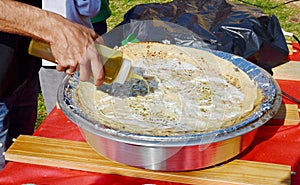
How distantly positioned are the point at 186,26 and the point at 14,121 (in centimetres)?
71

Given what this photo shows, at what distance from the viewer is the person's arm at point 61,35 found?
2.98 ft

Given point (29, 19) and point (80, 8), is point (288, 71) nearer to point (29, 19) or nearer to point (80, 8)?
point (80, 8)

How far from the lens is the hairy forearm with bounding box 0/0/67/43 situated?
935 millimetres

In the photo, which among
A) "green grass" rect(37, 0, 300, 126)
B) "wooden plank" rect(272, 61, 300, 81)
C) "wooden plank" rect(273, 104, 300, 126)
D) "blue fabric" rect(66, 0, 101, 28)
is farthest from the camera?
"green grass" rect(37, 0, 300, 126)

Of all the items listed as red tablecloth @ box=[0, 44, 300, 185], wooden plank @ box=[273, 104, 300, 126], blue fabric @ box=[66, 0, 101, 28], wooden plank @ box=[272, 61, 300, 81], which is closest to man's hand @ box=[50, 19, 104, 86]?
red tablecloth @ box=[0, 44, 300, 185]

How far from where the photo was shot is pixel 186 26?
158cm

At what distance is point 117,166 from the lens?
97cm

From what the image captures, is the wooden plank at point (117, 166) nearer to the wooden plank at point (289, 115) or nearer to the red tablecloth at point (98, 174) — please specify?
the red tablecloth at point (98, 174)

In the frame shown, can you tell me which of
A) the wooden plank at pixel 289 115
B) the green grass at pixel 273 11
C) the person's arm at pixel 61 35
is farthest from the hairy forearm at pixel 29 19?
the green grass at pixel 273 11

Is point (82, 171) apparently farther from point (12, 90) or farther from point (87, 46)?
point (12, 90)

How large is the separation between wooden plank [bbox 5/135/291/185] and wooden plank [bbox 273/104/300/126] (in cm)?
23

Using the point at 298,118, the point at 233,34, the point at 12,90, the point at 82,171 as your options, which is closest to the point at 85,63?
the point at 82,171

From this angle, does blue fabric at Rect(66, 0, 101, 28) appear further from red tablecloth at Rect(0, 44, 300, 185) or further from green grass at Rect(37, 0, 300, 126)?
green grass at Rect(37, 0, 300, 126)

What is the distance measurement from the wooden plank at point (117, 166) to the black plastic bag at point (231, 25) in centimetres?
59
